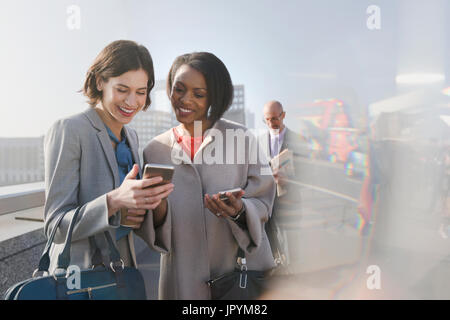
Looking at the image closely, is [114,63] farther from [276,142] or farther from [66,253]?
[276,142]

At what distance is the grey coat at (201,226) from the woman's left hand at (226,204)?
79 mm

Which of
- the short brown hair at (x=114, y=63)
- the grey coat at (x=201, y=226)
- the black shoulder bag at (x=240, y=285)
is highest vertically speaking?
the short brown hair at (x=114, y=63)

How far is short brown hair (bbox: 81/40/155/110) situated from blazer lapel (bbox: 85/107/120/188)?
0.10m

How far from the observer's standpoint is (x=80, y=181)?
0.80 m

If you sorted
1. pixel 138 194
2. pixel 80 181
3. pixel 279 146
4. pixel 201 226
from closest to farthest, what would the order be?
1. pixel 138 194
2. pixel 80 181
3. pixel 201 226
4. pixel 279 146

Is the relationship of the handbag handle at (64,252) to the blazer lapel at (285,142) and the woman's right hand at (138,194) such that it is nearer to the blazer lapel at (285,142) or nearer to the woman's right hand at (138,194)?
the woman's right hand at (138,194)

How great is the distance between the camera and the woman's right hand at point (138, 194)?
2.20 feet

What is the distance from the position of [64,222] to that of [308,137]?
3.09m

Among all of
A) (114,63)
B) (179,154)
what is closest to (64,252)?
(179,154)

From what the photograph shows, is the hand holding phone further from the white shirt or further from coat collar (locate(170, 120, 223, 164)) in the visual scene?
the white shirt

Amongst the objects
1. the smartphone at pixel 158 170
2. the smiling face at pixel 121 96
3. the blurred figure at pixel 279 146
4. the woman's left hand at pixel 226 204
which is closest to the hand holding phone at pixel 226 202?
the woman's left hand at pixel 226 204

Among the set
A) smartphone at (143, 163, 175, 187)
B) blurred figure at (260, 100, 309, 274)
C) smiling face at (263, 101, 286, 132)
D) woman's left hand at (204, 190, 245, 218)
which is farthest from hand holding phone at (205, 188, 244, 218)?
smiling face at (263, 101, 286, 132)

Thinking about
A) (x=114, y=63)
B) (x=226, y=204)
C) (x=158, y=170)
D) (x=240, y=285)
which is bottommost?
(x=240, y=285)

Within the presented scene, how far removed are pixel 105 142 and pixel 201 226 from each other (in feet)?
1.35
